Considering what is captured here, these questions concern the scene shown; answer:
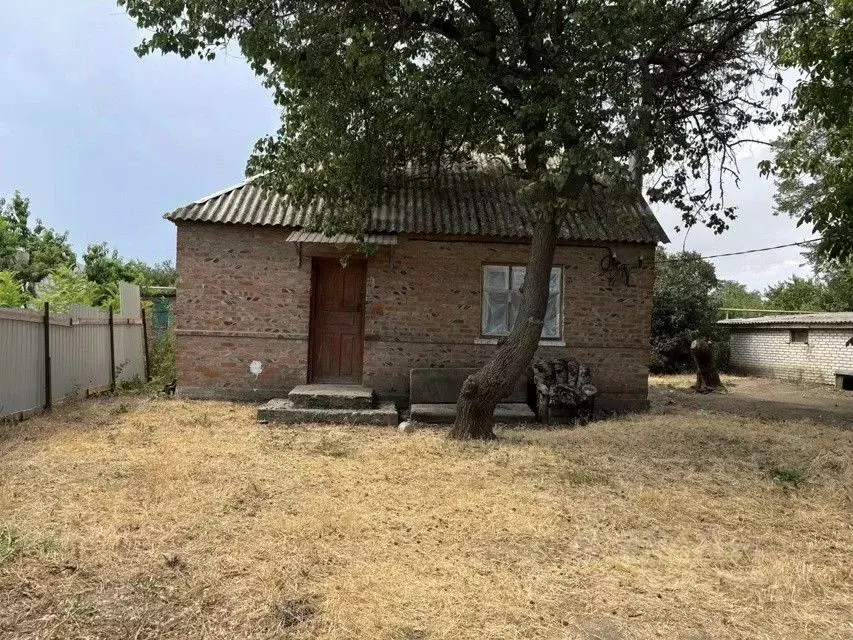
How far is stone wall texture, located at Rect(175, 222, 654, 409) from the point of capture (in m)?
11.2

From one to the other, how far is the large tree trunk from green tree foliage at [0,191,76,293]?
1478 cm

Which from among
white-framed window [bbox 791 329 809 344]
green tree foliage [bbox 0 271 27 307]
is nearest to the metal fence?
green tree foliage [bbox 0 271 27 307]

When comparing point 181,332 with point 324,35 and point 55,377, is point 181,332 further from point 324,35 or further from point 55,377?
point 324,35

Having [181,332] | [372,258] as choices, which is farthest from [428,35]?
[181,332]

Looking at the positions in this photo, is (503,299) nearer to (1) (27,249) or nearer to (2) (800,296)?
(1) (27,249)

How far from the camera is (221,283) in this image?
11188 millimetres

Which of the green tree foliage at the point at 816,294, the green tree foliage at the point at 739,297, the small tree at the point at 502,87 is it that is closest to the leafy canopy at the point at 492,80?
the small tree at the point at 502,87

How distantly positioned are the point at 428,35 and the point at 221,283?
18.2 ft

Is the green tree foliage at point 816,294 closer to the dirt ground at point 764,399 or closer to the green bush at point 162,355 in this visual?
the dirt ground at point 764,399

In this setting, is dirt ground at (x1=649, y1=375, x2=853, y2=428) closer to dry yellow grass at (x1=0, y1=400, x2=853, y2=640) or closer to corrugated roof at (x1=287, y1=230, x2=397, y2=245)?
dry yellow grass at (x1=0, y1=400, x2=853, y2=640)

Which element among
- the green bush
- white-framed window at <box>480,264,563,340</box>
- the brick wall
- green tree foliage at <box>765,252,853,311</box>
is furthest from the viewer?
green tree foliage at <box>765,252,853,311</box>

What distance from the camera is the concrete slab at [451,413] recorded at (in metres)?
9.95

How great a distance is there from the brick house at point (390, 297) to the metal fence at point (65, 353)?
1.71 meters

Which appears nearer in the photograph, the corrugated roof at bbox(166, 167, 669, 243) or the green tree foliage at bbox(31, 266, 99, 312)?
the corrugated roof at bbox(166, 167, 669, 243)
